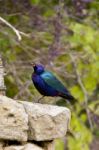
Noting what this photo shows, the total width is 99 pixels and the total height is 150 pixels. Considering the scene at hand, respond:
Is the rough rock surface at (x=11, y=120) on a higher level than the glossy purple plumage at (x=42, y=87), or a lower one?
higher

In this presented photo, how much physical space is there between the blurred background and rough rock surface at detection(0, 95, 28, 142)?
8.87 ft

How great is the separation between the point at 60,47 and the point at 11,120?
3047mm

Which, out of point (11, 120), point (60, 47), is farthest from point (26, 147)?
point (60, 47)

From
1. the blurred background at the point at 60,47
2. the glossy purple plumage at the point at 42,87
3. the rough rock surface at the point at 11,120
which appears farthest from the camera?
the blurred background at the point at 60,47

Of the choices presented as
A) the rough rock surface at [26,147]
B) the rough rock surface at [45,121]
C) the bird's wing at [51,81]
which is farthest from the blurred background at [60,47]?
the rough rock surface at [26,147]

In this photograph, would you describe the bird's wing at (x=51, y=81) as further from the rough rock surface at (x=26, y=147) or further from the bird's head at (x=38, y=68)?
the rough rock surface at (x=26, y=147)

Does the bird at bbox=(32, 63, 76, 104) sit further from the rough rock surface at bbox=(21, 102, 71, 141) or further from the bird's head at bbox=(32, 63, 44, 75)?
the rough rock surface at bbox=(21, 102, 71, 141)

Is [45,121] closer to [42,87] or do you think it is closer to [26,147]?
[26,147]

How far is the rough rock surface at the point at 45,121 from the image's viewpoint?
3826 millimetres

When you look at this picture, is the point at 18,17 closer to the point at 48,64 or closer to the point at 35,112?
the point at 48,64

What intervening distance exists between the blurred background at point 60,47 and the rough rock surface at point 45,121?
251 cm

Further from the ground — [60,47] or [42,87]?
[42,87]

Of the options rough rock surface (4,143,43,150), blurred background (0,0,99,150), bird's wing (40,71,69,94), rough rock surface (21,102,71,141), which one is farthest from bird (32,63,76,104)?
blurred background (0,0,99,150)

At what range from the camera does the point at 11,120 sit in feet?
12.1
